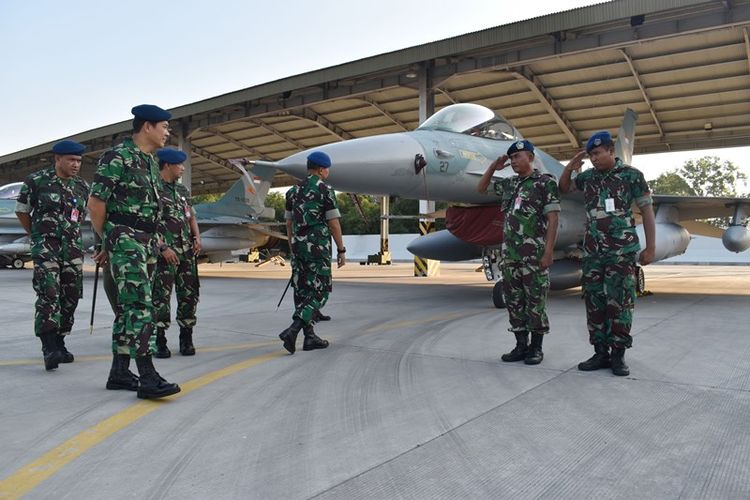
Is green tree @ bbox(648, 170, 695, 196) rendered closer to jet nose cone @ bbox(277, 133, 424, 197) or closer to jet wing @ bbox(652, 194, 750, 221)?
jet wing @ bbox(652, 194, 750, 221)

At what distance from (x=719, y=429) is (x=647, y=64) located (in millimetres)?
16247

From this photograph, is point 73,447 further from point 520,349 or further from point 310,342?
point 520,349

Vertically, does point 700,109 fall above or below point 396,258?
above

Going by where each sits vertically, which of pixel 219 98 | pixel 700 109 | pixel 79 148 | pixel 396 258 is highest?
pixel 219 98

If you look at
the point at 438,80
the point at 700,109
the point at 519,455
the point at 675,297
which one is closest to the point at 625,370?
the point at 519,455

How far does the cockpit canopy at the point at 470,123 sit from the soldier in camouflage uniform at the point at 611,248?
12.9 feet

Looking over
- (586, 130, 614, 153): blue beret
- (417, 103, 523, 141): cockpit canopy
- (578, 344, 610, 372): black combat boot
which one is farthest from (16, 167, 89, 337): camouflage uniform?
(417, 103, 523, 141): cockpit canopy

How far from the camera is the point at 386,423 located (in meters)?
2.84

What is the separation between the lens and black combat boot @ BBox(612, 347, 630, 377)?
3.88 meters

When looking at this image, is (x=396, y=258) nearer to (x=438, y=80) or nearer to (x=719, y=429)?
(x=438, y=80)

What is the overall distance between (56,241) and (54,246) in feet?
0.16

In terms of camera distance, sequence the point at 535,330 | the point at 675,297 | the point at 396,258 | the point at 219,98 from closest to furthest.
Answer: the point at 535,330 < the point at 675,297 < the point at 219,98 < the point at 396,258

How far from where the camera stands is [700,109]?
18.9m

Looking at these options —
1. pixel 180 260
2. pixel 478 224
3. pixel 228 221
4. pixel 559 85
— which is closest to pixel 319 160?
pixel 180 260
